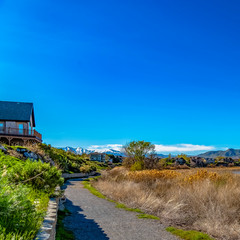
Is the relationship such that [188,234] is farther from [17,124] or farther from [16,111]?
[16,111]

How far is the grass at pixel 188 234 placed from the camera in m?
7.63

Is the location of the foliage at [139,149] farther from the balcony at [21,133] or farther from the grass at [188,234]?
the grass at [188,234]

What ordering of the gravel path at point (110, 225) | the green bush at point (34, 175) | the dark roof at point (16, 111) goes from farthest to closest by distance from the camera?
1. the dark roof at point (16, 111)
2. the green bush at point (34, 175)
3. the gravel path at point (110, 225)

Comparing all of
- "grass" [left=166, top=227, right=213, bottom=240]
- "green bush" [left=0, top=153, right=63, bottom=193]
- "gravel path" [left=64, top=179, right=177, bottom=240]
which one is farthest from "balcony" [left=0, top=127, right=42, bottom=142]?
"grass" [left=166, top=227, right=213, bottom=240]

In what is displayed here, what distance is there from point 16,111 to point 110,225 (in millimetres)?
39163

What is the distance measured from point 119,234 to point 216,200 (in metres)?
4.57

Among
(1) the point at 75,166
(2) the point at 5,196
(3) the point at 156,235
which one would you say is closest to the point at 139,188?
(3) the point at 156,235

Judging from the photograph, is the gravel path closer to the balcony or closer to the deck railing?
the balcony

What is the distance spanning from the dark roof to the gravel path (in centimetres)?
3359

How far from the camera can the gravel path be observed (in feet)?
25.9

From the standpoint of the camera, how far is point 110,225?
29.8 feet

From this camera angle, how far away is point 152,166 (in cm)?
3131

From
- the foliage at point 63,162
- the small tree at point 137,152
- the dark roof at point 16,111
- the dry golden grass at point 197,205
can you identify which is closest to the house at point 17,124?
the dark roof at point 16,111

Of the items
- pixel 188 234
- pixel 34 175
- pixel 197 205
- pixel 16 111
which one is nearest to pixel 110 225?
pixel 188 234
